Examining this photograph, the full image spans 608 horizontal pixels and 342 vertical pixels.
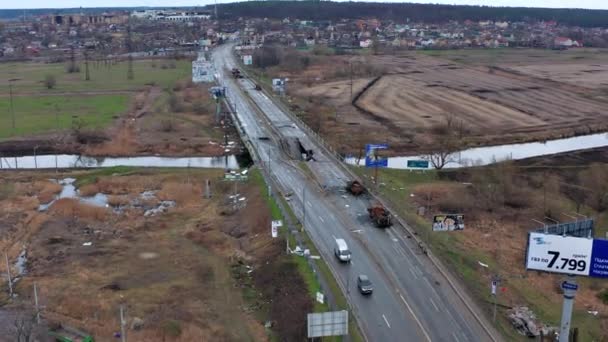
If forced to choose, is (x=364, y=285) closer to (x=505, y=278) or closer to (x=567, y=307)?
(x=505, y=278)

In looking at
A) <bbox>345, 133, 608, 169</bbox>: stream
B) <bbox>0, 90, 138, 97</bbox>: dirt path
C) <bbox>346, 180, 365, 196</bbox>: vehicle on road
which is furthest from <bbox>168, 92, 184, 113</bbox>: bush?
<bbox>346, 180, 365, 196</bbox>: vehicle on road

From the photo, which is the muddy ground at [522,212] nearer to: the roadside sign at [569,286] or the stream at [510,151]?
the stream at [510,151]

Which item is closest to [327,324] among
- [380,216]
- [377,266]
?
[377,266]

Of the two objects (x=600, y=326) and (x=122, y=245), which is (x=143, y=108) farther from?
(x=600, y=326)

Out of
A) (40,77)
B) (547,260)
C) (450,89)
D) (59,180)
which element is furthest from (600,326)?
(40,77)

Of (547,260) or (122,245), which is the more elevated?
(547,260)
